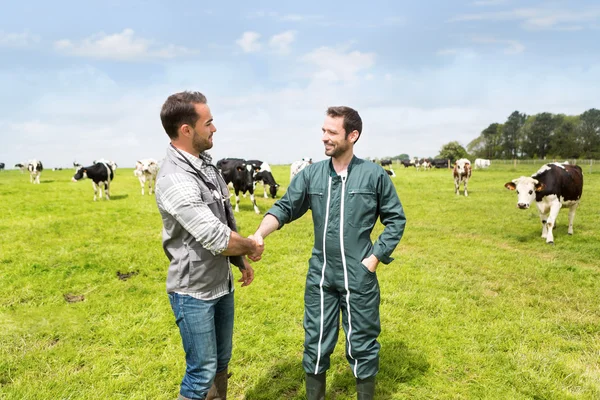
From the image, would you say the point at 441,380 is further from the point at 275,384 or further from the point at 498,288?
the point at 498,288

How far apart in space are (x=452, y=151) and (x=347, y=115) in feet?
304

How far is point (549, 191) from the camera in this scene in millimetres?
10125

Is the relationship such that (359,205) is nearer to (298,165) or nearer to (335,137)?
A: (335,137)

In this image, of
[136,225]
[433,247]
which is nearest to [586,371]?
[433,247]

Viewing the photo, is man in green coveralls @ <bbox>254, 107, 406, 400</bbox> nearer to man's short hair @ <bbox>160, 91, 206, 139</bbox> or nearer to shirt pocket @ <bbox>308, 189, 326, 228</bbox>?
shirt pocket @ <bbox>308, 189, 326, 228</bbox>

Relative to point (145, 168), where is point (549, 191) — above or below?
below

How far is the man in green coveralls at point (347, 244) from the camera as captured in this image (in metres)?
3.01

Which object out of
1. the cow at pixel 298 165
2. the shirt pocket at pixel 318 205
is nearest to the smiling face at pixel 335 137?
the shirt pocket at pixel 318 205

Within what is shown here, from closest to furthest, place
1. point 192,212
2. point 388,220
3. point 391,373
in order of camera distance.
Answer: point 192,212
point 388,220
point 391,373

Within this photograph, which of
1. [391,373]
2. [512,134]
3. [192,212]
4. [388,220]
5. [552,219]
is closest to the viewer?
[192,212]

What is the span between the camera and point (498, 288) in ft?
21.7

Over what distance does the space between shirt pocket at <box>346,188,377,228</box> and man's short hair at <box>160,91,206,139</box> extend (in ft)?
4.28

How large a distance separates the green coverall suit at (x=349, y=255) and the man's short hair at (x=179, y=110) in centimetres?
108

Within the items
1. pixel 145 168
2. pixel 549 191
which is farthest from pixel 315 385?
pixel 145 168
